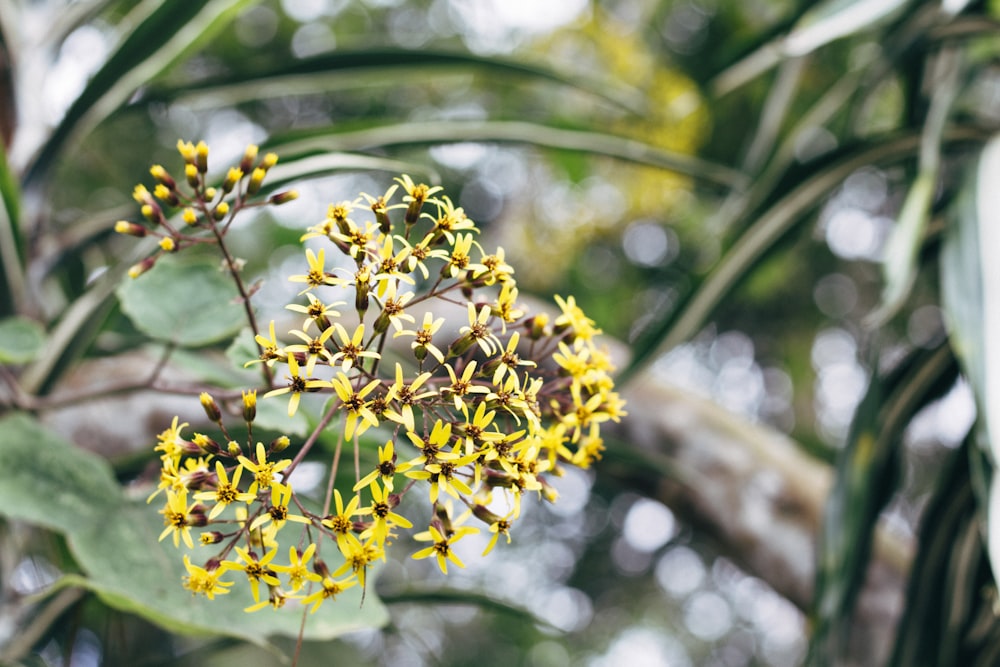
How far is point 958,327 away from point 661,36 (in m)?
1.87

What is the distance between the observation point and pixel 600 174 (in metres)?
2.24

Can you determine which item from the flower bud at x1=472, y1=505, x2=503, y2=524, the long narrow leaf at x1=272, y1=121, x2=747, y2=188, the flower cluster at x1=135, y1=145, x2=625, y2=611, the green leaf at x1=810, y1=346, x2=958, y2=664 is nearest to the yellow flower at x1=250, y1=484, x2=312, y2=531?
the flower cluster at x1=135, y1=145, x2=625, y2=611

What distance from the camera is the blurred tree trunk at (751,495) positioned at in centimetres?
119

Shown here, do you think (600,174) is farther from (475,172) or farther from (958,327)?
(958,327)

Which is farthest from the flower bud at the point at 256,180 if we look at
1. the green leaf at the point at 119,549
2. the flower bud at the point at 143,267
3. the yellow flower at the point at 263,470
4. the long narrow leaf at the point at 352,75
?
the long narrow leaf at the point at 352,75

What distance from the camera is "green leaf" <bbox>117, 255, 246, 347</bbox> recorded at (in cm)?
72

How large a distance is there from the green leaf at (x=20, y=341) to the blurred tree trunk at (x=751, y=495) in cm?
72

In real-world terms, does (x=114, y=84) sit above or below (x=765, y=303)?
below

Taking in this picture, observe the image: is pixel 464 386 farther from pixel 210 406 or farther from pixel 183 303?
pixel 183 303

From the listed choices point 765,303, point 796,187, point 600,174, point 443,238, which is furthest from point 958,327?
point 765,303

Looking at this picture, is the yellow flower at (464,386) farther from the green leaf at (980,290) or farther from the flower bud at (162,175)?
the green leaf at (980,290)

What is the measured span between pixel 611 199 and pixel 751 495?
1.15m

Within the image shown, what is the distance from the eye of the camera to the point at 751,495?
125 cm

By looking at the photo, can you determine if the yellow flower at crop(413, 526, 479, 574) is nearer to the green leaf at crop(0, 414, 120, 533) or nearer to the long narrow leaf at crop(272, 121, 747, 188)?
the green leaf at crop(0, 414, 120, 533)
